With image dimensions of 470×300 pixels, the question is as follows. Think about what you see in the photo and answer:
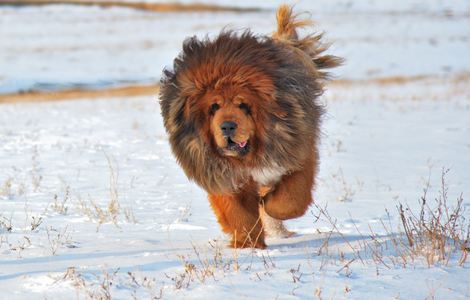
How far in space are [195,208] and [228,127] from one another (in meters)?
2.49

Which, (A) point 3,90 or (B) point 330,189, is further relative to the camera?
(A) point 3,90

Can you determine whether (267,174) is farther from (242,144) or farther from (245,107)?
(245,107)

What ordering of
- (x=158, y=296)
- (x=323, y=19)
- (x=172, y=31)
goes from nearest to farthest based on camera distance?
(x=158, y=296) < (x=172, y=31) < (x=323, y=19)

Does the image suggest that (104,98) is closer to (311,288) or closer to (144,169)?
(144,169)

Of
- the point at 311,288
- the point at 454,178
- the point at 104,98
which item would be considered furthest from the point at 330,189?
the point at 104,98

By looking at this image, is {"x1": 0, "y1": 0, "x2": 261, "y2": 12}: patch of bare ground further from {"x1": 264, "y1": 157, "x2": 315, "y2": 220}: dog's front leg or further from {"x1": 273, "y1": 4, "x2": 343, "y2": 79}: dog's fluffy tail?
{"x1": 264, "y1": 157, "x2": 315, "y2": 220}: dog's front leg

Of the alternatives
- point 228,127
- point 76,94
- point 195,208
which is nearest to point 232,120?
point 228,127

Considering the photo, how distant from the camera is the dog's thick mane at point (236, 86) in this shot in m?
5.18

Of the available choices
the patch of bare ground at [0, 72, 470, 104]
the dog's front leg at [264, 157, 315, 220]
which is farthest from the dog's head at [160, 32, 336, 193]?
the patch of bare ground at [0, 72, 470, 104]

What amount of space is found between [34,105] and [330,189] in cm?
1279

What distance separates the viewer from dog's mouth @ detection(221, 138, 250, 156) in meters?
5.11

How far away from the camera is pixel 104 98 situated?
21859 millimetres

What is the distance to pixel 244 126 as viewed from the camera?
5035 mm

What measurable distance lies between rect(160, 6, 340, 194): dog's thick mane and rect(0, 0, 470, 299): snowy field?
0.54m
